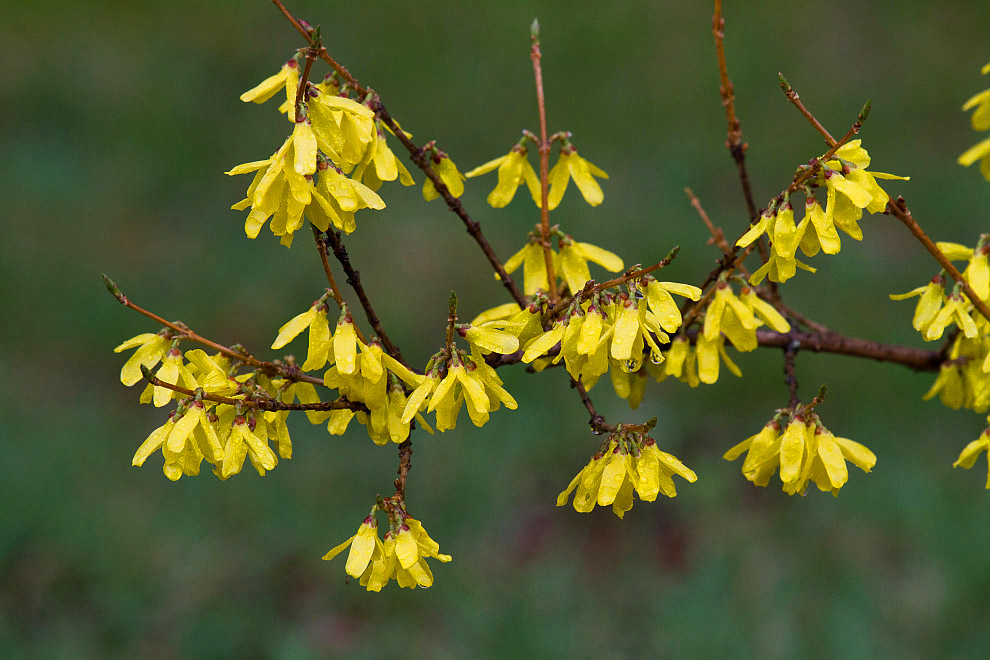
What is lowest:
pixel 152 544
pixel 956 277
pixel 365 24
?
pixel 956 277

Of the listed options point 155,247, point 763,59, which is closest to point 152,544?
point 155,247

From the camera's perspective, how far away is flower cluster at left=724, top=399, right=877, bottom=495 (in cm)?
128

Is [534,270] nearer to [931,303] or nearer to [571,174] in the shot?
[571,174]

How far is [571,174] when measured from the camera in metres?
1.62

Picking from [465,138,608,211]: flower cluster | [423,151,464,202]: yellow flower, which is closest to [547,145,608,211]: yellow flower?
[465,138,608,211]: flower cluster

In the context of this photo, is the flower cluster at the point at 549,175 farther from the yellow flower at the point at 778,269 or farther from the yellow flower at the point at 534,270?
the yellow flower at the point at 778,269

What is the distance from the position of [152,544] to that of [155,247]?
2.15m

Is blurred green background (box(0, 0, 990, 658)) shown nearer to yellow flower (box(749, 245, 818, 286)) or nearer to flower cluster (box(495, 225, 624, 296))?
flower cluster (box(495, 225, 624, 296))

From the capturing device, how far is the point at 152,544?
360cm

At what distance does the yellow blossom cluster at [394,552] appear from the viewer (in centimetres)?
120

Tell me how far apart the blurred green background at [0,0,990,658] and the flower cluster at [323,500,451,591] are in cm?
218

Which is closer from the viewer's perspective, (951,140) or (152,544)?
(152,544)

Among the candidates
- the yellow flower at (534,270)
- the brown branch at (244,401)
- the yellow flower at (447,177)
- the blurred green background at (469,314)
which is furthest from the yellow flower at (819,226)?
the blurred green background at (469,314)

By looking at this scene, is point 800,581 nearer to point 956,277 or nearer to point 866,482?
point 866,482
